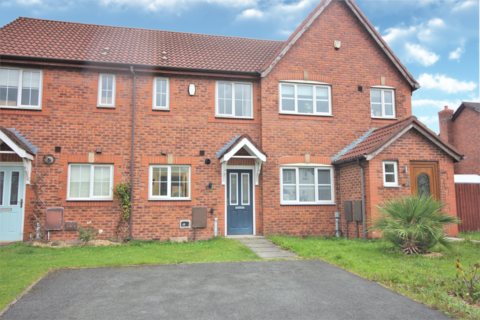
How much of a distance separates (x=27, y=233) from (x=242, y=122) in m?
8.05

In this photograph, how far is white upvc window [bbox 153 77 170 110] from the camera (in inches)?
520

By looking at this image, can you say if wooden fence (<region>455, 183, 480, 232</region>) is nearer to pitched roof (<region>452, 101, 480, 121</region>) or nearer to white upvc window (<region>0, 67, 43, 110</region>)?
pitched roof (<region>452, 101, 480, 121</region>)

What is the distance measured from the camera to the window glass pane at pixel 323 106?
46.9 ft

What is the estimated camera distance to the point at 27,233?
1181cm

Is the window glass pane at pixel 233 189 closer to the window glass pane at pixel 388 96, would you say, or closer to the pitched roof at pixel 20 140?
the pitched roof at pixel 20 140

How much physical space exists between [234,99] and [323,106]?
3.50 m

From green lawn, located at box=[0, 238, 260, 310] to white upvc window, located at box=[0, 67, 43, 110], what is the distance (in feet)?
15.2

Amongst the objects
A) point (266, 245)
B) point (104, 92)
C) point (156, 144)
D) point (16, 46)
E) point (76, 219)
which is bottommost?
point (266, 245)

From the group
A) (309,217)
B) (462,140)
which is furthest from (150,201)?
(462,140)

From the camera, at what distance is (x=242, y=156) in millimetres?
12914

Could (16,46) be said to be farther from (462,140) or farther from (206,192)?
(462,140)

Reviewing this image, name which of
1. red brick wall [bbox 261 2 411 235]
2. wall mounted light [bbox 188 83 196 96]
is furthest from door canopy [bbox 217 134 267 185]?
wall mounted light [bbox 188 83 196 96]

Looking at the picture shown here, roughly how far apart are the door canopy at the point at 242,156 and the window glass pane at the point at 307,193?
1828 mm

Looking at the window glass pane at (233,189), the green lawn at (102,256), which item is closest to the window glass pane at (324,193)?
the window glass pane at (233,189)
